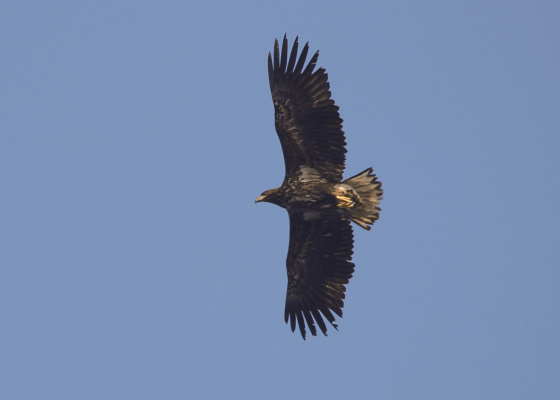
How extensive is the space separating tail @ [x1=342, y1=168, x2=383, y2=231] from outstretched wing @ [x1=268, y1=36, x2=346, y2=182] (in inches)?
16.0

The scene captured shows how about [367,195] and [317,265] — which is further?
[317,265]

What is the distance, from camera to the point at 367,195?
644 inches

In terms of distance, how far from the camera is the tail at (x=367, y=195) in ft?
53.6

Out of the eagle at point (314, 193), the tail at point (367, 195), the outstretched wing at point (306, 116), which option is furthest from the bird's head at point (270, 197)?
the tail at point (367, 195)

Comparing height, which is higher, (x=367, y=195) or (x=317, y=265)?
(x=367, y=195)

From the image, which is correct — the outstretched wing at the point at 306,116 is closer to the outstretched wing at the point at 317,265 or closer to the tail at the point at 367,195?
the tail at the point at 367,195

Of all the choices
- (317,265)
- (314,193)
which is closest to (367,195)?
(314,193)

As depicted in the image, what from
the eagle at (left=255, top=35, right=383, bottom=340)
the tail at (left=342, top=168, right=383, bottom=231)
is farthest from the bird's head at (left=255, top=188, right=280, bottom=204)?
the tail at (left=342, top=168, right=383, bottom=231)

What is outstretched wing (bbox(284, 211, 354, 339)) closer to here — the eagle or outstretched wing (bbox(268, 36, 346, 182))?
the eagle

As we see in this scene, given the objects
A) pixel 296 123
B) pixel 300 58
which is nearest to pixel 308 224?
pixel 296 123

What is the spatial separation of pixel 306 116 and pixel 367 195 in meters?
1.81

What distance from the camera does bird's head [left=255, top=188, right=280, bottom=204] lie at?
16.7 metres

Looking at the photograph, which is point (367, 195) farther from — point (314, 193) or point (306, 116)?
point (306, 116)

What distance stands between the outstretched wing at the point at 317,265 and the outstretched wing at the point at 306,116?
1070 mm
